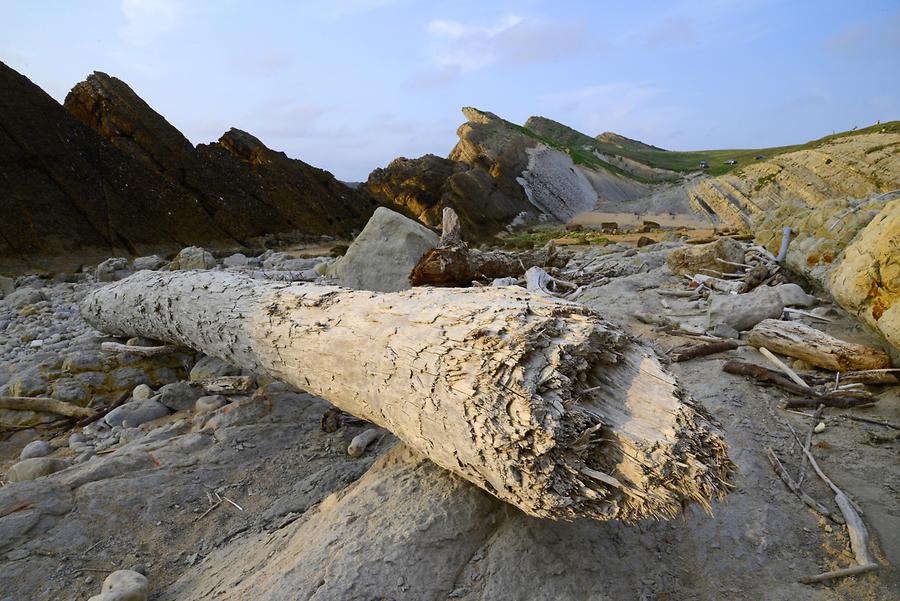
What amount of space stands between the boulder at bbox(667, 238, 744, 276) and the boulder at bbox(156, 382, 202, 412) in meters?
6.52

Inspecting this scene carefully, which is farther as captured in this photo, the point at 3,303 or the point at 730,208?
the point at 730,208

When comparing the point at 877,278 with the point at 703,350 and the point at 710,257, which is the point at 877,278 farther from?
the point at 710,257

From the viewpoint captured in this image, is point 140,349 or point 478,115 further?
point 478,115

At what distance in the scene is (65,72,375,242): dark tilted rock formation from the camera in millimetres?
15836

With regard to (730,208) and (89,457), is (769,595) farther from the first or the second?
(730,208)

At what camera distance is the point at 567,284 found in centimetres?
723

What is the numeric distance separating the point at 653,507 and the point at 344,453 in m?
2.12

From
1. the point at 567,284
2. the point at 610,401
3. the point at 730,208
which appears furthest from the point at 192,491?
the point at 730,208

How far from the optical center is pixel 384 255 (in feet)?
22.8

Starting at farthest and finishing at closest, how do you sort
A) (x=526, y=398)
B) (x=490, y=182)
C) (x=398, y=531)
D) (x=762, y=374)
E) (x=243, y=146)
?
1. (x=490, y=182)
2. (x=243, y=146)
3. (x=762, y=374)
4. (x=398, y=531)
5. (x=526, y=398)

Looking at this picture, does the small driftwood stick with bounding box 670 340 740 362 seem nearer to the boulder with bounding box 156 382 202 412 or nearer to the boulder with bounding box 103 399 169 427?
the boulder with bounding box 156 382 202 412

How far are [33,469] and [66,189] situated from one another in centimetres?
1258

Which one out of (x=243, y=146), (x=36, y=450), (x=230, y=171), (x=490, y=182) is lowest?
(x=36, y=450)

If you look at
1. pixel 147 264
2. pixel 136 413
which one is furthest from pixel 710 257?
pixel 147 264
